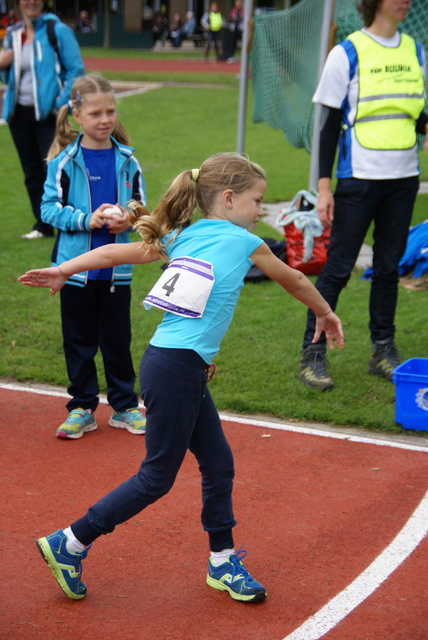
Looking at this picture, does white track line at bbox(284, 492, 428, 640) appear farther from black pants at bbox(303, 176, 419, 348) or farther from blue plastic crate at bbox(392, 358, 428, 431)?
black pants at bbox(303, 176, 419, 348)

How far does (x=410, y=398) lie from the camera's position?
5074mm

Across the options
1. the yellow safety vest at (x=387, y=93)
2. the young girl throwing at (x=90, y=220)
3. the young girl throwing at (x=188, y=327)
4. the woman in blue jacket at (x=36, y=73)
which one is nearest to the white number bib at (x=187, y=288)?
the young girl throwing at (x=188, y=327)

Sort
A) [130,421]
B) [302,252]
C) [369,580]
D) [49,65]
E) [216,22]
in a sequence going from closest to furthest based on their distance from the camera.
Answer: [369,580] < [130,421] < [302,252] < [49,65] < [216,22]

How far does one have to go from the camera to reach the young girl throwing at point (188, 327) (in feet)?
10.6

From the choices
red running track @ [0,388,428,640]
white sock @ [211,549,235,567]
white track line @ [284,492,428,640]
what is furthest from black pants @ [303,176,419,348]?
white sock @ [211,549,235,567]

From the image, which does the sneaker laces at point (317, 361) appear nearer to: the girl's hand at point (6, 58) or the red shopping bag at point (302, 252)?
the red shopping bag at point (302, 252)

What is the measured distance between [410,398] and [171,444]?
2.26 m

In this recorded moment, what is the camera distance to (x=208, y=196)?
11.0ft

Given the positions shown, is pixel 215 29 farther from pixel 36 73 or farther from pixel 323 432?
pixel 323 432

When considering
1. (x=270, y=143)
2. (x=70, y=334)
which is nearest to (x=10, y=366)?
(x=70, y=334)

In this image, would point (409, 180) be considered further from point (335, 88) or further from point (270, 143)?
point (270, 143)

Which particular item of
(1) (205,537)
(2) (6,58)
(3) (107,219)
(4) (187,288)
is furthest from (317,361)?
(2) (6,58)

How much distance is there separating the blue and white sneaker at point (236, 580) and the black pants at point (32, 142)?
18.8 feet

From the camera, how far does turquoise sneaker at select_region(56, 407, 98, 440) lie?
16.3ft
